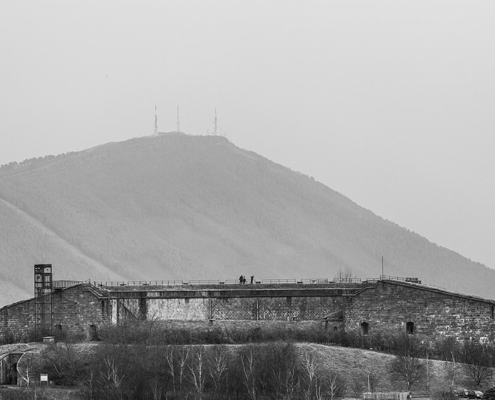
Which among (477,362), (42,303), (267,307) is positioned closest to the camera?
(477,362)

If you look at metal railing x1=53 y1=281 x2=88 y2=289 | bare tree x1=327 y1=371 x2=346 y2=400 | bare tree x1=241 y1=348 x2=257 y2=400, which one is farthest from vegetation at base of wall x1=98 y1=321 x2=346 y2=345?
bare tree x1=327 y1=371 x2=346 y2=400

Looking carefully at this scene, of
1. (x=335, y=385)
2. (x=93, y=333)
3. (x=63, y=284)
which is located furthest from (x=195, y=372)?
(x=63, y=284)

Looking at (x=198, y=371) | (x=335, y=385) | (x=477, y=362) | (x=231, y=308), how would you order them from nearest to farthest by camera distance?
(x=335, y=385)
(x=198, y=371)
(x=477, y=362)
(x=231, y=308)

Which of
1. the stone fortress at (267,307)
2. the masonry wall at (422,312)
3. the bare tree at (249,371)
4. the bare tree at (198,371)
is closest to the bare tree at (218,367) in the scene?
the bare tree at (198,371)

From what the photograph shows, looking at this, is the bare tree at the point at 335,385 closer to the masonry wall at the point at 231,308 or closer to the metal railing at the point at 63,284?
the masonry wall at the point at 231,308

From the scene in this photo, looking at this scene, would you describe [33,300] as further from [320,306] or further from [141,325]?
[320,306]

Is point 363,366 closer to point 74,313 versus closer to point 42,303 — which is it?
point 74,313

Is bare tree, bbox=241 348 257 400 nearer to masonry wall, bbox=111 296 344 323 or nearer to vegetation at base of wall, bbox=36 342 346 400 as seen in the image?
vegetation at base of wall, bbox=36 342 346 400

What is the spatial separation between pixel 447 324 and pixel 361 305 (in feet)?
19.7

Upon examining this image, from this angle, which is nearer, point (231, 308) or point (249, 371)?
point (249, 371)

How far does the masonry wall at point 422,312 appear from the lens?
109 metres

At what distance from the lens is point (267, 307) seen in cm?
11688

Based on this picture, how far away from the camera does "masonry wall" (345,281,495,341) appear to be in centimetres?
10944

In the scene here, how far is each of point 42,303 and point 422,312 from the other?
25538 mm
